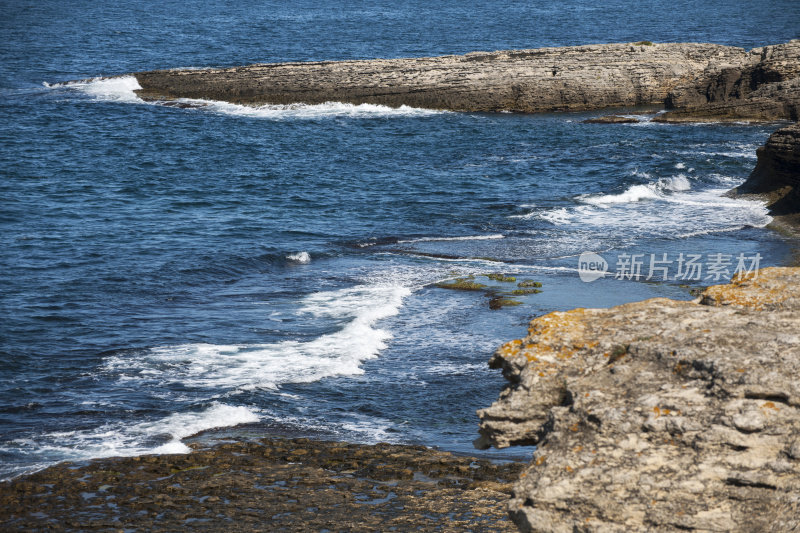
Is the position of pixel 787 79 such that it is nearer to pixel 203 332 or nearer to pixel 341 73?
pixel 341 73

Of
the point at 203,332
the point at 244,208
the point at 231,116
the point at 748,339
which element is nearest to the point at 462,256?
the point at 203,332

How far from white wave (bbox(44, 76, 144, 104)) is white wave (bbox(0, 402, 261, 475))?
46144 millimetres

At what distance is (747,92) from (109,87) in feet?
135

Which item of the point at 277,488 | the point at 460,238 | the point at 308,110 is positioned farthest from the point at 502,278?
the point at 308,110

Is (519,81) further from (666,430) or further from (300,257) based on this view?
(666,430)

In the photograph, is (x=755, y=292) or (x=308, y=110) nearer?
(x=755, y=292)

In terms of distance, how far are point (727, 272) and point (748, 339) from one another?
1694 cm

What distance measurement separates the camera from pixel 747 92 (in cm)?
4922

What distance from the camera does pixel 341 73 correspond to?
2240 inches

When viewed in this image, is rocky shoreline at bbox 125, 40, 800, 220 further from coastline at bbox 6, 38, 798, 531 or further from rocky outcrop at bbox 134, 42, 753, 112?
coastline at bbox 6, 38, 798, 531

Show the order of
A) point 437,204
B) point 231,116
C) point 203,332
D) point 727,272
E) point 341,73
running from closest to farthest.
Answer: point 203,332
point 727,272
point 437,204
point 231,116
point 341,73
